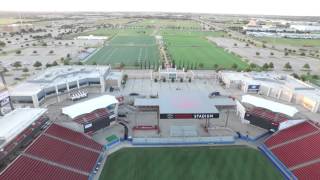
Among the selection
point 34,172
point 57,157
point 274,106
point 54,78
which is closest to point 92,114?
point 57,157

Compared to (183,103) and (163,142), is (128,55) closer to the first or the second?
(183,103)

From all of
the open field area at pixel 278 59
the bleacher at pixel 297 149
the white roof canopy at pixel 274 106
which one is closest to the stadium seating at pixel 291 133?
the bleacher at pixel 297 149

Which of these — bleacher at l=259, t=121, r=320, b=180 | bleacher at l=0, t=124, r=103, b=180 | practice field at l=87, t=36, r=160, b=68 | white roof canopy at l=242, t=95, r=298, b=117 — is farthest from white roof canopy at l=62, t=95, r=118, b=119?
practice field at l=87, t=36, r=160, b=68

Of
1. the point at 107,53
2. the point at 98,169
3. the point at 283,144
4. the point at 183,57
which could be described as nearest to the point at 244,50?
the point at 183,57

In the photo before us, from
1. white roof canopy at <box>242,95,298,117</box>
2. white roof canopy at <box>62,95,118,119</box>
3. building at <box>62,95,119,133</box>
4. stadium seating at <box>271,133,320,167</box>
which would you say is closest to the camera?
stadium seating at <box>271,133,320,167</box>

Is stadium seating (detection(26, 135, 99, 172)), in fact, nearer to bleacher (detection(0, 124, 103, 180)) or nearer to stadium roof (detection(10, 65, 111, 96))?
bleacher (detection(0, 124, 103, 180))

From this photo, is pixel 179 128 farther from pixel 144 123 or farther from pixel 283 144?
pixel 283 144
